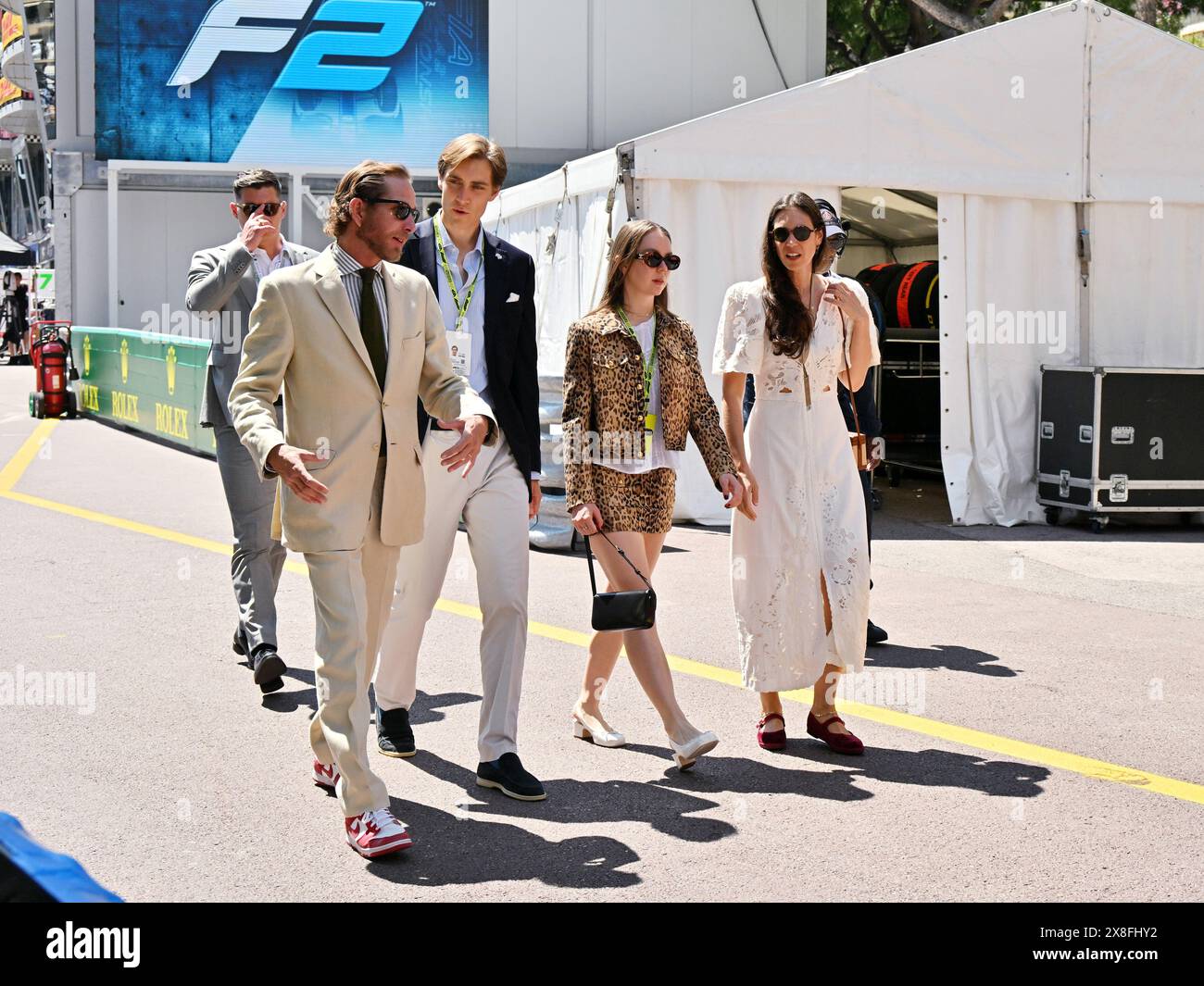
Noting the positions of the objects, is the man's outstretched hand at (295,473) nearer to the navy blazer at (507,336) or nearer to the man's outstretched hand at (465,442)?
the man's outstretched hand at (465,442)

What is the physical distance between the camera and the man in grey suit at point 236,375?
21.5 feet

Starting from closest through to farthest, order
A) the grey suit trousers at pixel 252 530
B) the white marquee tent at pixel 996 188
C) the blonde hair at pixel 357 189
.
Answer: the blonde hair at pixel 357 189
the grey suit trousers at pixel 252 530
the white marquee tent at pixel 996 188

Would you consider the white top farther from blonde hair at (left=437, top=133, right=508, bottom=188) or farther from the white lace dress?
blonde hair at (left=437, top=133, right=508, bottom=188)

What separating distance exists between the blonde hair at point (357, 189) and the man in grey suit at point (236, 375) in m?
1.82

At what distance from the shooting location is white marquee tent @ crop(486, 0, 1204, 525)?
1211cm

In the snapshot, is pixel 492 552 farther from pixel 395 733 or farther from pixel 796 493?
pixel 796 493

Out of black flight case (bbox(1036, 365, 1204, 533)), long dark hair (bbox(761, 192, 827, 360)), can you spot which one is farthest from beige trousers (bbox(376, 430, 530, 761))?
black flight case (bbox(1036, 365, 1204, 533))

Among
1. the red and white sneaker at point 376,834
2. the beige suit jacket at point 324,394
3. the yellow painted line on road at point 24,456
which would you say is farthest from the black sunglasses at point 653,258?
the yellow painted line on road at point 24,456

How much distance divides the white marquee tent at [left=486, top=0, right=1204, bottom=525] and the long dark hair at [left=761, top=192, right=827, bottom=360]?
6214mm

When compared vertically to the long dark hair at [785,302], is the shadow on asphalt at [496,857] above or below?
below

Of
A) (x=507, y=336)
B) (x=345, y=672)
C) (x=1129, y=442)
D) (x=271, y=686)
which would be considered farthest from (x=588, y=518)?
(x=1129, y=442)
